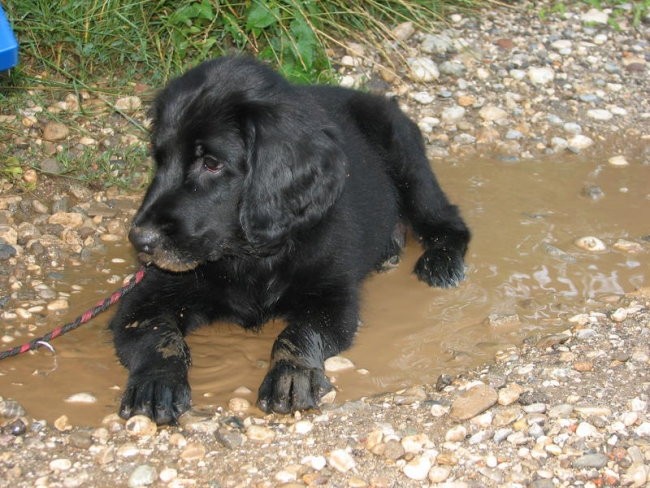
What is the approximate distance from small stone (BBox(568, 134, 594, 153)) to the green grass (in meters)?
1.56

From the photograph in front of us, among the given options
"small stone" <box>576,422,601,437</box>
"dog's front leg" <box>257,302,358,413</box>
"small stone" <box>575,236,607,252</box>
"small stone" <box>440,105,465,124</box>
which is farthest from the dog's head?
"small stone" <box>440,105,465,124</box>

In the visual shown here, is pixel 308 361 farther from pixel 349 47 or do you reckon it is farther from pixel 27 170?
pixel 349 47

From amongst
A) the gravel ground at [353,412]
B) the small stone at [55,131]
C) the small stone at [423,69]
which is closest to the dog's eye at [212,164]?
the gravel ground at [353,412]

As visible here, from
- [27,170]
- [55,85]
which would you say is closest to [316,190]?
[27,170]

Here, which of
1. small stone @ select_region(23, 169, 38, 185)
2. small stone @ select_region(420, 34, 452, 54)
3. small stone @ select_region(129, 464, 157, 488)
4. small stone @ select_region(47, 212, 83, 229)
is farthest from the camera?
small stone @ select_region(420, 34, 452, 54)

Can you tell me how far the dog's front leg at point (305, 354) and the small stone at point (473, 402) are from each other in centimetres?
50

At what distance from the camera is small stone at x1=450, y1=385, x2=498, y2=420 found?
336cm

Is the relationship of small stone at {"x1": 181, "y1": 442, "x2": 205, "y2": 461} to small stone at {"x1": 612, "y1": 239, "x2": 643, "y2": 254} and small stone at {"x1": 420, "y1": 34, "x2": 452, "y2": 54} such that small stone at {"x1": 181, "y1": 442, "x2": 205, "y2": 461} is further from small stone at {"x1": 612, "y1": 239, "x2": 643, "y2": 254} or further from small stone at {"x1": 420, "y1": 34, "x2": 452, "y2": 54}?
small stone at {"x1": 420, "y1": 34, "x2": 452, "y2": 54}

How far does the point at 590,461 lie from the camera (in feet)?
10.0

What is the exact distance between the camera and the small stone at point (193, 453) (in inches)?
124

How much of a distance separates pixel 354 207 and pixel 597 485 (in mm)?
1874

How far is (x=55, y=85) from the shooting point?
588 cm

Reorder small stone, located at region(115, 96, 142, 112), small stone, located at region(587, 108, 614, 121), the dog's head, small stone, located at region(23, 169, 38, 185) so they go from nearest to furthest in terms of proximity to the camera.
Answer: the dog's head → small stone, located at region(23, 169, 38, 185) → small stone, located at region(115, 96, 142, 112) → small stone, located at region(587, 108, 614, 121)

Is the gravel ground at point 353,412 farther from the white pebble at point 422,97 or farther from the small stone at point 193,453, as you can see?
the white pebble at point 422,97
